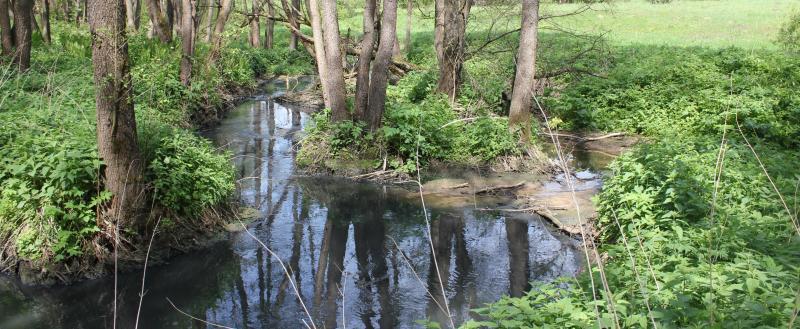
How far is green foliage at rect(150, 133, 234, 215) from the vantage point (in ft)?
29.3

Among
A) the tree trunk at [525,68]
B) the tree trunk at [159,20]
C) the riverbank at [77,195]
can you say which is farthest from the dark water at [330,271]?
the tree trunk at [159,20]

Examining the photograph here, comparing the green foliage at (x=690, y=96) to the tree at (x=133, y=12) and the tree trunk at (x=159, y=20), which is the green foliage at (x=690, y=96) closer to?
the tree trunk at (x=159, y=20)

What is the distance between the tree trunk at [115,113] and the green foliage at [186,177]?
0.39m

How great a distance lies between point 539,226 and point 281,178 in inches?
202

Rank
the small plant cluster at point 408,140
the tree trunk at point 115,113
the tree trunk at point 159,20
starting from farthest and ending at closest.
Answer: the tree trunk at point 159,20, the small plant cluster at point 408,140, the tree trunk at point 115,113

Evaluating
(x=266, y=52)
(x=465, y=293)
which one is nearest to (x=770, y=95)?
(x=465, y=293)

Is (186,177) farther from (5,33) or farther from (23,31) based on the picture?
(5,33)

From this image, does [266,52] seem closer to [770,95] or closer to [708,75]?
[708,75]

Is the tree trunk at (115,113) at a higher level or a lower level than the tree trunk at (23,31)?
lower

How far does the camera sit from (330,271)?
879 centimetres

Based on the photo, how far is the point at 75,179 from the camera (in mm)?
8250

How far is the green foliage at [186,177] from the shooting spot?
895cm

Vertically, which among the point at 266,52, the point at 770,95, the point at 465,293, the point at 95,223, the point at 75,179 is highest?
the point at 266,52

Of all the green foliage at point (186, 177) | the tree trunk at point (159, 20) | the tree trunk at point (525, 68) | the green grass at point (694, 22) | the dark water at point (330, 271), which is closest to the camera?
the dark water at point (330, 271)
